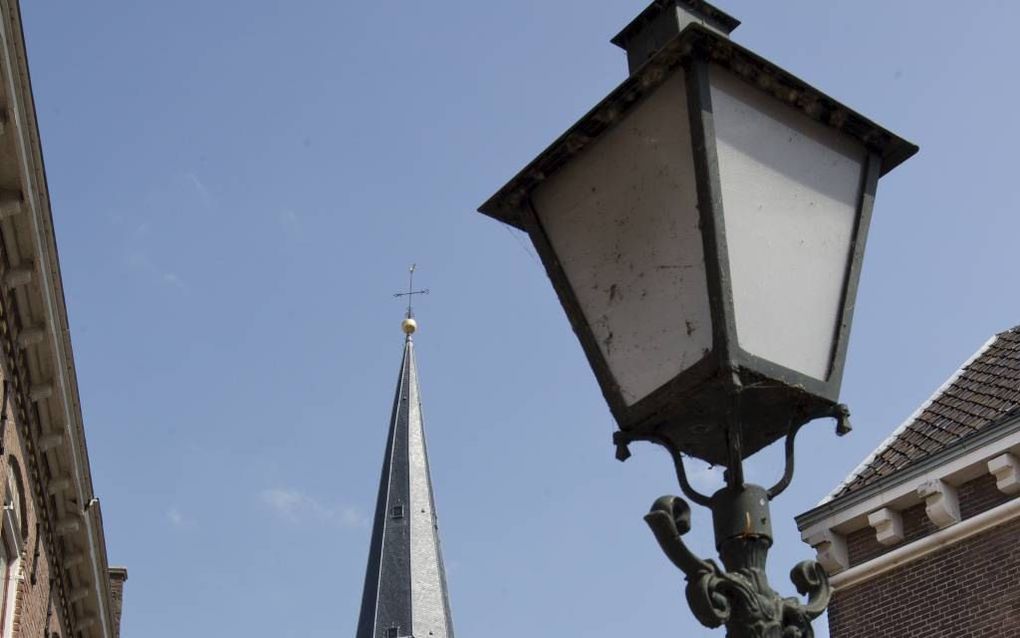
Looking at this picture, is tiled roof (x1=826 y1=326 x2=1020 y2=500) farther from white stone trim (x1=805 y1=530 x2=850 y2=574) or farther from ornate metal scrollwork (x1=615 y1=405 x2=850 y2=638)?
ornate metal scrollwork (x1=615 y1=405 x2=850 y2=638)

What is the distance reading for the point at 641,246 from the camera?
352 centimetres

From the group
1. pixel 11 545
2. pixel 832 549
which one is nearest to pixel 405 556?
pixel 11 545

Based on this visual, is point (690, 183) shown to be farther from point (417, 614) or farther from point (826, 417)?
point (417, 614)

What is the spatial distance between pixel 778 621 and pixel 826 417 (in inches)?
22.2

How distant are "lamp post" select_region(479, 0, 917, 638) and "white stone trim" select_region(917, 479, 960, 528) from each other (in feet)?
40.3

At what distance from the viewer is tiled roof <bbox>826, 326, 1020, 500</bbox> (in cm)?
1595

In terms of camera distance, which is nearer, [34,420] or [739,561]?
[739,561]

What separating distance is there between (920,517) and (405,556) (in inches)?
1814

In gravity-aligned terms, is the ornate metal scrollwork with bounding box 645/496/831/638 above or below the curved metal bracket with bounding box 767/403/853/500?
below

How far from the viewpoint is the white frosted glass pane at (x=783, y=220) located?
342 centimetres

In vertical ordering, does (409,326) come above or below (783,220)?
above

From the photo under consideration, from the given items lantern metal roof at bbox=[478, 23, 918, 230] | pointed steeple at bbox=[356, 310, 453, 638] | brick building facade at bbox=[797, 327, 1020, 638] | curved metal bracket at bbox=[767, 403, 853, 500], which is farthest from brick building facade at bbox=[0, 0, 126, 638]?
pointed steeple at bbox=[356, 310, 453, 638]

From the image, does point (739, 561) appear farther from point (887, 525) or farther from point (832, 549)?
point (832, 549)

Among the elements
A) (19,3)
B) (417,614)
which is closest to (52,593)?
(19,3)
